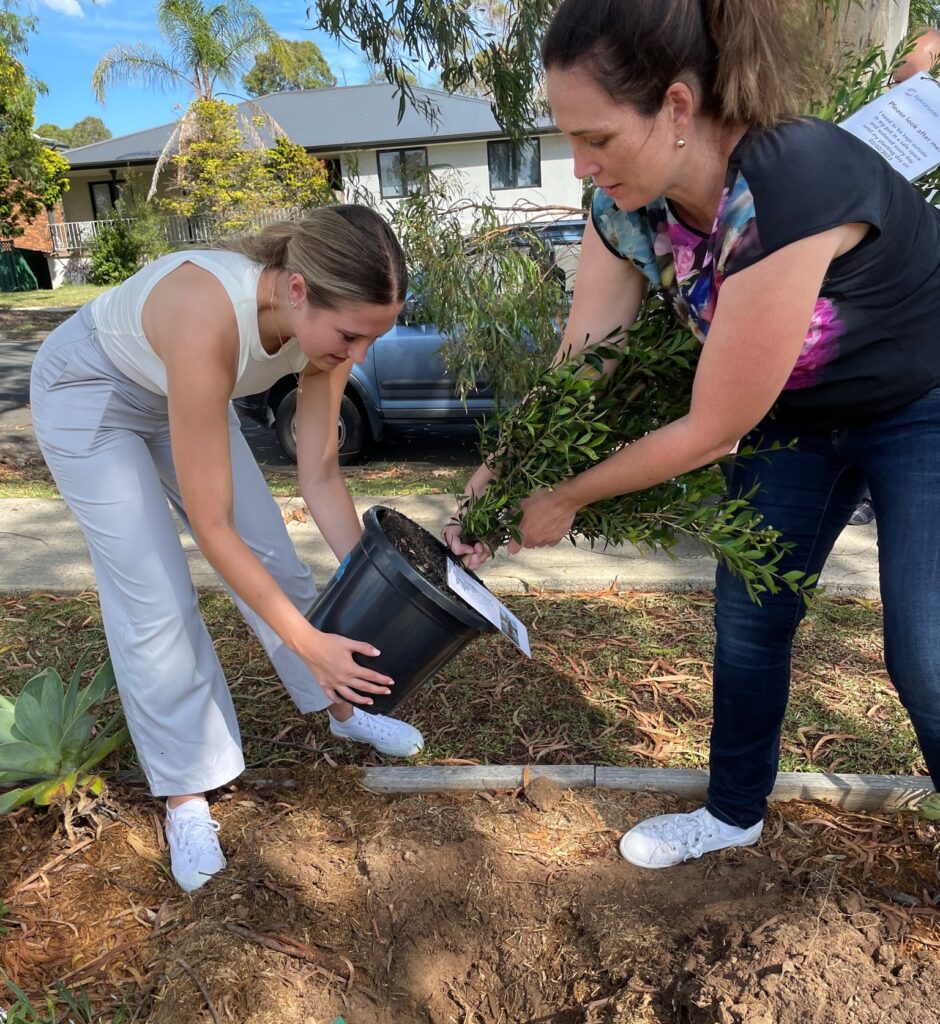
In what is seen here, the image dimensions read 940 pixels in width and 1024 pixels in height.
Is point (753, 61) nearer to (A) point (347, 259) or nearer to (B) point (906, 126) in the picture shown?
(B) point (906, 126)

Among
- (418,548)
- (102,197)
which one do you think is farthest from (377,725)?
(102,197)

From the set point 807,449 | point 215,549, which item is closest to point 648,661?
point 807,449

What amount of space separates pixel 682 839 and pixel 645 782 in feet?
1.00

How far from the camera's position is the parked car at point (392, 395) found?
712cm

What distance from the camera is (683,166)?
1.52 m

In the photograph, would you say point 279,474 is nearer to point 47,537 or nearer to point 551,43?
point 47,537

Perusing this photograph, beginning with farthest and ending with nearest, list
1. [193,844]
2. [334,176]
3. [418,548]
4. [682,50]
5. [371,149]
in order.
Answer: [371,149] < [334,176] < [193,844] < [418,548] < [682,50]

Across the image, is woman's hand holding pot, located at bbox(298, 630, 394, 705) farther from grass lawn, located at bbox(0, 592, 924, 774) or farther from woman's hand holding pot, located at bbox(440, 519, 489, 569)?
grass lawn, located at bbox(0, 592, 924, 774)

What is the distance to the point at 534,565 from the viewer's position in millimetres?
4309

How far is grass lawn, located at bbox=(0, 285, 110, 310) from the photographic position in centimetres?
2256

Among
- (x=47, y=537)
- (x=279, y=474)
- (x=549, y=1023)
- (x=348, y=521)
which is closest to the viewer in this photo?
(x=549, y=1023)

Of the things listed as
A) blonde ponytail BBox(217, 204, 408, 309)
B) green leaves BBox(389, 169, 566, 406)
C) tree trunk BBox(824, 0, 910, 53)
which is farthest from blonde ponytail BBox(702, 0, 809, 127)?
green leaves BBox(389, 169, 566, 406)

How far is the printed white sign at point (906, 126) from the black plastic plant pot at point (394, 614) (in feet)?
4.30

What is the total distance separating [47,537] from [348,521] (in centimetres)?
303
